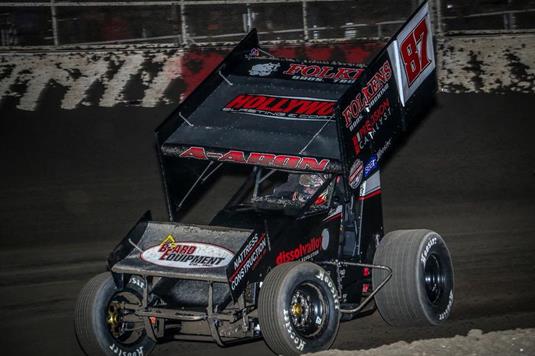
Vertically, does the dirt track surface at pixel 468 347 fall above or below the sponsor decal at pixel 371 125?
below

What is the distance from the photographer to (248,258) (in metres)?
6.51

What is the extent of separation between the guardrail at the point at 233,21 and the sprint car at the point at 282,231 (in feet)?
16.2

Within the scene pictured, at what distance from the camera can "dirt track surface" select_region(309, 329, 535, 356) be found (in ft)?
21.0

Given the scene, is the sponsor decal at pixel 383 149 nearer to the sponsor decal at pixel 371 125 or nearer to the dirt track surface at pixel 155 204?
the sponsor decal at pixel 371 125

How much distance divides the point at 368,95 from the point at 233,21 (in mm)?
6233

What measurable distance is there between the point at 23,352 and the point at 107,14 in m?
6.73

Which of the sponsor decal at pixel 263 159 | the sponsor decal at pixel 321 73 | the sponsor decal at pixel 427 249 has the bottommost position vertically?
the sponsor decal at pixel 427 249

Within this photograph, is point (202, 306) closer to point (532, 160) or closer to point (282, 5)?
point (532, 160)

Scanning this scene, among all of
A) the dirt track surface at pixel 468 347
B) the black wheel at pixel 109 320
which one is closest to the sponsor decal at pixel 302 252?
the dirt track surface at pixel 468 347

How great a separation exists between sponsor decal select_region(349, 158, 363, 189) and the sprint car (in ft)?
0.06

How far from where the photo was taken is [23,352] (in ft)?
24.5

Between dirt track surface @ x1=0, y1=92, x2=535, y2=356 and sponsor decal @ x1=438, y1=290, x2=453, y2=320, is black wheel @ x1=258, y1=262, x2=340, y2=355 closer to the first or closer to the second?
dirt track surface @ x1=0, y1=92, x2=535, y2=356

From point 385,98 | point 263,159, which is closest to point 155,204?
point 263,159

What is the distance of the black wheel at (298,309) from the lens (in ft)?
20.7
